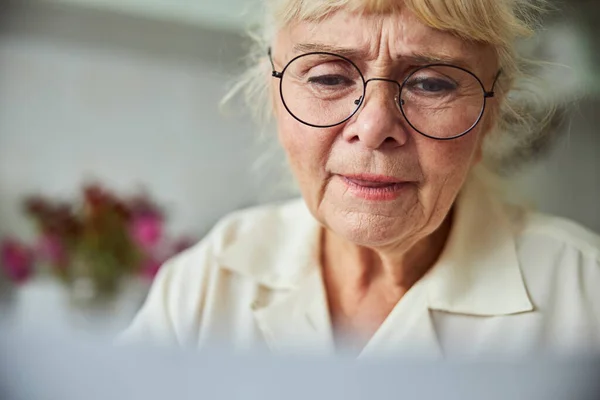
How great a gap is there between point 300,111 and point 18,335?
31 cm

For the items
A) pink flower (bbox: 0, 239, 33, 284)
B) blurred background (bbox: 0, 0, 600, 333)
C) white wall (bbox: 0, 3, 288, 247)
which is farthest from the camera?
white wall (bbox: 0, 3, 288, 247)

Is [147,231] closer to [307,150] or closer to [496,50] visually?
[307,150]

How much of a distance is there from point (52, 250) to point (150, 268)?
151mm

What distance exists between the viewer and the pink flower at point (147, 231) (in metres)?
1.06

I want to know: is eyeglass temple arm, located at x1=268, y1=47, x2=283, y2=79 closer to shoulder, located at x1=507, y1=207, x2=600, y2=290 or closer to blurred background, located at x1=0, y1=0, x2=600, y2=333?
blurred background, located at x1=0, y1=0, x2=600, y2=333

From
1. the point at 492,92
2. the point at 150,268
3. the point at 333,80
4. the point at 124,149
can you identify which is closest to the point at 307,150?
the point at 333,80

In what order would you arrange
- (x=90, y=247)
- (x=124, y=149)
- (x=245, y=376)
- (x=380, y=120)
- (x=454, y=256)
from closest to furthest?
(x=245, y=376) → (x=380, y=120) → (x=454, y=256) → (x=90, y=247) → (x=124, y=149)

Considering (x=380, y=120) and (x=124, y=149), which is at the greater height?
(x=124, y=149)

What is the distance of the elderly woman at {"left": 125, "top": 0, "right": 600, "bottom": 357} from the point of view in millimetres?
557

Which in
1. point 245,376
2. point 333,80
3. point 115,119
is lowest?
point 245,376

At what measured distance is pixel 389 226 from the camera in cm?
59

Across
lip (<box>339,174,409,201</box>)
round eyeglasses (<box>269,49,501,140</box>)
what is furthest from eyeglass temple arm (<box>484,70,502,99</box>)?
lip (<box>339,174,409,201</box>)

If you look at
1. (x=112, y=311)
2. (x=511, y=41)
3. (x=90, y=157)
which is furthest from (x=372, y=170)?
(x=90, y=157)

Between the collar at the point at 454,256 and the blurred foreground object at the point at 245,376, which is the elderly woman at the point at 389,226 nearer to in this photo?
the collar at the point at 454,256
